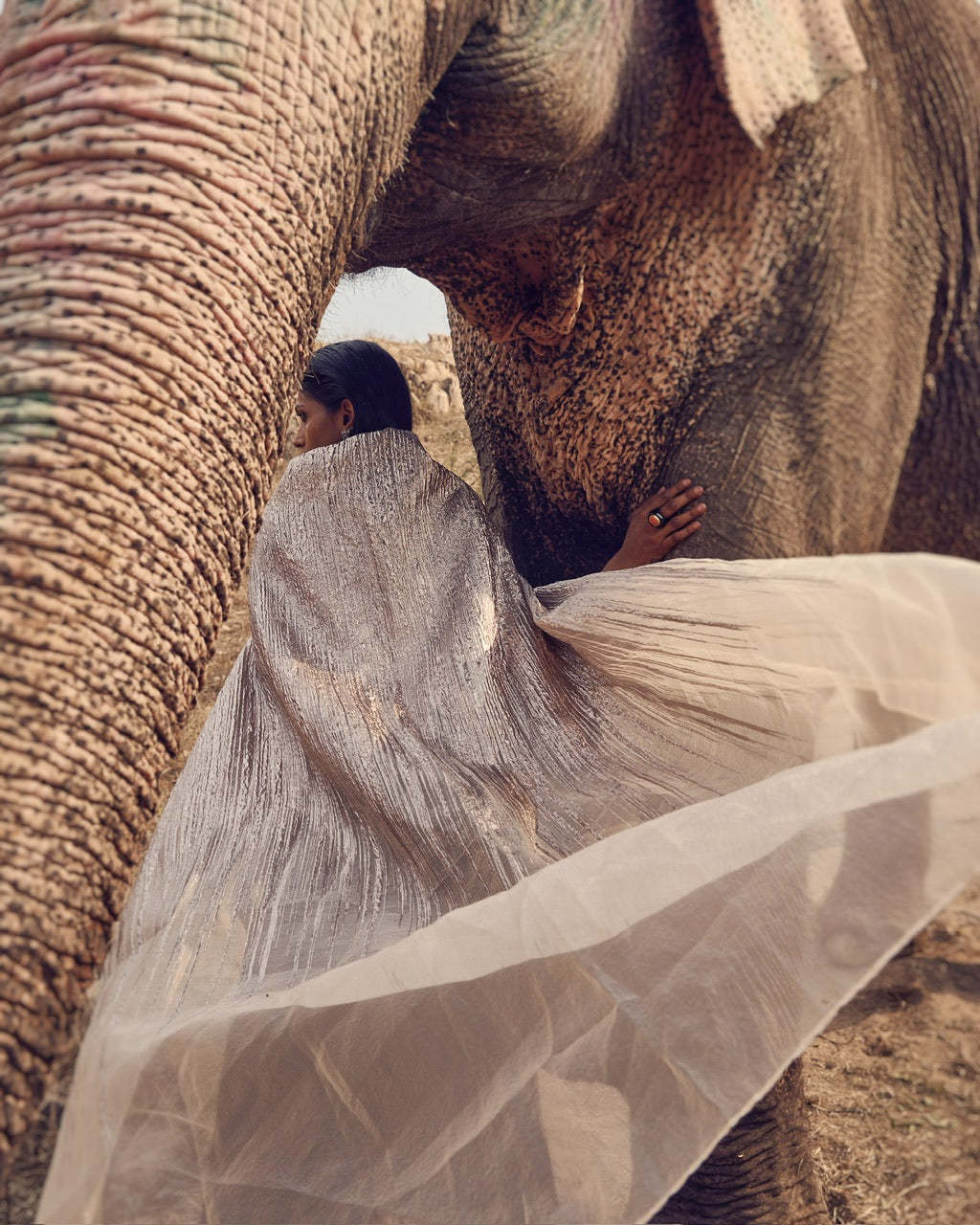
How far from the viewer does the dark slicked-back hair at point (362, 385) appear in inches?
65.1

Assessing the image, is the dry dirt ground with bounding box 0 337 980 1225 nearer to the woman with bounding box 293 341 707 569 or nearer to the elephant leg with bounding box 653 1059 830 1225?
the elephant leg with bounding box 653 1059 830 1225

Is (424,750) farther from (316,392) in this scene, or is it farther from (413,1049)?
(316,392)

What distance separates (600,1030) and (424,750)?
0.37 metres

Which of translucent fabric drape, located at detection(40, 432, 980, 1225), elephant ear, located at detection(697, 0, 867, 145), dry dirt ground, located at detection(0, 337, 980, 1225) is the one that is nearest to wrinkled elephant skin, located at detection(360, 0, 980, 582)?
elephant ear, located at detection(697, 0, 867, 145)

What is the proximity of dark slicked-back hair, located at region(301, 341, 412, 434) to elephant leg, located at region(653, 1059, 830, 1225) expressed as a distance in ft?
3.50

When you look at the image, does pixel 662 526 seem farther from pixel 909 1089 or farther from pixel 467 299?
pixel 909 1089

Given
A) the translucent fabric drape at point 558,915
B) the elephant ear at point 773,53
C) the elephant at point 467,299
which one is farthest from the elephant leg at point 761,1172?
the elephant ear at point 773,53

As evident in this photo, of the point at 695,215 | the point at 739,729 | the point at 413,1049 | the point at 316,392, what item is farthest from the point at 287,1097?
the point at 316,392

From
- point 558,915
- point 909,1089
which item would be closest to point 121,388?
point 558,915

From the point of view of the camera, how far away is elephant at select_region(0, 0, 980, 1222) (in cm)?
59

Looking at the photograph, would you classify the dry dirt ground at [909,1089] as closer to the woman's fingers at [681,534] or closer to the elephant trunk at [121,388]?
the woman's fingers at [681,534]

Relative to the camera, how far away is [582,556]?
1480 mm

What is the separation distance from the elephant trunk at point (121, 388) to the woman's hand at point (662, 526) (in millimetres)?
595

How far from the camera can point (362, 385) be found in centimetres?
166
